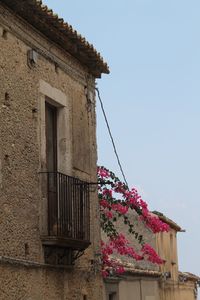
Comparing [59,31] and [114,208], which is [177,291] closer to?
[114,208]

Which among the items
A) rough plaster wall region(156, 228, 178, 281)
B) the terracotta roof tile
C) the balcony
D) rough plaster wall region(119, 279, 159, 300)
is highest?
the terracotta roof tile

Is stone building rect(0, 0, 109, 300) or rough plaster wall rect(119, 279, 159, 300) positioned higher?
stone building rect(0, 0, 109, 300)

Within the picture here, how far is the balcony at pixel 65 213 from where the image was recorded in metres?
8.92

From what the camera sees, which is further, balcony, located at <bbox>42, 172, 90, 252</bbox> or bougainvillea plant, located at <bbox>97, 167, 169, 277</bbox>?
bougainvillea plant, located at <bbox>97, 167, 169, 277</bbox>

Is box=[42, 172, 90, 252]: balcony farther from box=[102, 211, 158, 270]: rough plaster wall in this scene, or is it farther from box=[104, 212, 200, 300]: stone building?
box=[102, 211, 158, 270]: rough plaster wall

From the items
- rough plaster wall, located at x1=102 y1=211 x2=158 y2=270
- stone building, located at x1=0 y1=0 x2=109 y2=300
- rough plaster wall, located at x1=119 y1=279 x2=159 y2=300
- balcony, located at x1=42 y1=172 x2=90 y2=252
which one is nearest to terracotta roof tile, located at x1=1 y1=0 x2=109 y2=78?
stone building, located at x1=0 y1=0 x2=109 y2=300

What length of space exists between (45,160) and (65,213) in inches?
27.7

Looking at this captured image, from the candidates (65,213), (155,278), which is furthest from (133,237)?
(65,213)

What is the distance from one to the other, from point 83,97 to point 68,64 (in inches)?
27.7

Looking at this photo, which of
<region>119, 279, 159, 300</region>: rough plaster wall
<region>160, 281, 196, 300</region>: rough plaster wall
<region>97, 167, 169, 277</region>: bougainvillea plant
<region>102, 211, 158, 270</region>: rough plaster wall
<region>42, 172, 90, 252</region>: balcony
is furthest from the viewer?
<region>160, 281, 196, 300</region>: rough plaster wall

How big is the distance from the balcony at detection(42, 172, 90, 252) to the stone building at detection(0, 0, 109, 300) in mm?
12

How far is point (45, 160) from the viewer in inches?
365

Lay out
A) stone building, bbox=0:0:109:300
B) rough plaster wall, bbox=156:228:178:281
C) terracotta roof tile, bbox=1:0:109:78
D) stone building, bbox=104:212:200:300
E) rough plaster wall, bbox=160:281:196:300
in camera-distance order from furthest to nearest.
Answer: rough plaster wall, bbox=156:228:178:281 < rough plaster wall, bbox=160:281:196:300 < stone building, bbox=104:212:200:300 < terracotta roof tile, bbox=1:0:109:78 < stone building, bbox=0:0:109:300

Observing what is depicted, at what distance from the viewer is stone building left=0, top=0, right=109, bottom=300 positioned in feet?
27.1
